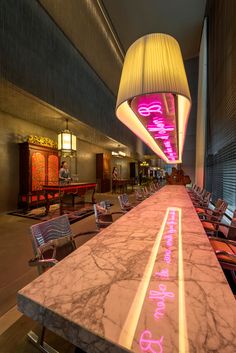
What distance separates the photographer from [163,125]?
2.46 metres

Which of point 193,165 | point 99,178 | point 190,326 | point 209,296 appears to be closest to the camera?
point 190,326

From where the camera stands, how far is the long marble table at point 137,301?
0.45 m

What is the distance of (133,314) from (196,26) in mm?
10544

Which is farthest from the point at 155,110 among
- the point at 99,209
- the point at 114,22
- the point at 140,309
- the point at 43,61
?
the point at 114,22

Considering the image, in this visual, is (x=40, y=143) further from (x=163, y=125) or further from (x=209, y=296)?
(x=209, y=296)

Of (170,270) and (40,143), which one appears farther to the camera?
(40,143)

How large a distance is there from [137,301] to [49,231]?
1.05 m

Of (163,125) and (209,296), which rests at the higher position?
(163,125)

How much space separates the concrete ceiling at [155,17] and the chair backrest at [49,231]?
26.5 feet

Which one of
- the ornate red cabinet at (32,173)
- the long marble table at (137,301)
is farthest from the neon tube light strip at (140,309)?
the ornate red cabinet at (32,173)

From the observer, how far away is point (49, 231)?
1.44 m

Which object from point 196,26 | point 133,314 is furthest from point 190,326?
point 196,26

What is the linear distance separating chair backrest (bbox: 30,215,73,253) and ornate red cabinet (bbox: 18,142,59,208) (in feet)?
16.0

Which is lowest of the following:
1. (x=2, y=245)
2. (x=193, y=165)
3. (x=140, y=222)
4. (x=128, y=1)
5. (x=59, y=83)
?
(x=2, y=245)
